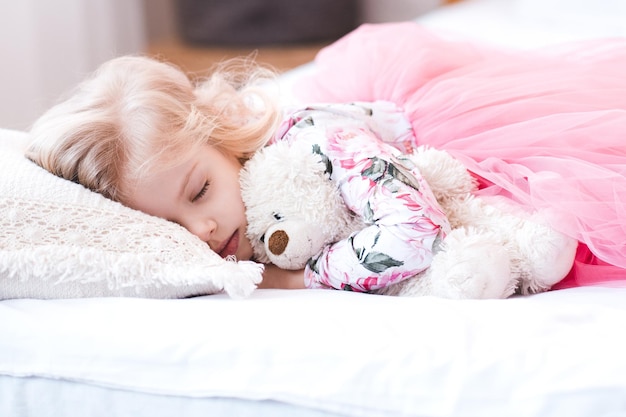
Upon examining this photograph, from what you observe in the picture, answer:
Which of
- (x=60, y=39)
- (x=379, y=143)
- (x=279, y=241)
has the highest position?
(x=379, y=143)

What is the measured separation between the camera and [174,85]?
45.4 inches

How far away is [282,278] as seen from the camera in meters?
1.08

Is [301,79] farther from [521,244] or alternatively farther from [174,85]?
[521,244]

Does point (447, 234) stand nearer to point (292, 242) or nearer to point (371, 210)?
point (371, 210)

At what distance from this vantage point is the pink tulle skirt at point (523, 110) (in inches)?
37.3

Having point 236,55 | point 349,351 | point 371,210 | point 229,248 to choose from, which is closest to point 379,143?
point 371,210

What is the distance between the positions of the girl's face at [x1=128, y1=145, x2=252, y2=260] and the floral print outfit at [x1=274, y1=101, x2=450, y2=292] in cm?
11

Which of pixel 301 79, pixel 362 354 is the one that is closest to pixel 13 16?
pixel 301 79

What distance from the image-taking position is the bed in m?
0.70

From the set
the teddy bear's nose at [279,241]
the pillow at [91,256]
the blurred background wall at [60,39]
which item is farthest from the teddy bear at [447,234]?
the blurred background wall at [60,39]

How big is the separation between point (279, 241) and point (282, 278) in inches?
2.7

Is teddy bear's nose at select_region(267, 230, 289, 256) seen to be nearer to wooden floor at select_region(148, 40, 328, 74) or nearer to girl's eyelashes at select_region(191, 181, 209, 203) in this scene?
girl's eyelashes at select_region(191, 181, 209, 203)

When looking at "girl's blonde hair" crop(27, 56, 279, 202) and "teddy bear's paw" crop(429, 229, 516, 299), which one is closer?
"teddy bear's paw" crop(429, 229, 516, 299)

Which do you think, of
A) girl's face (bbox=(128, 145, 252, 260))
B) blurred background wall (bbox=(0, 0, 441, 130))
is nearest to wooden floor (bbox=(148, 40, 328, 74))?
blurred background wall (bbox=(0, 0, 441, 130))
